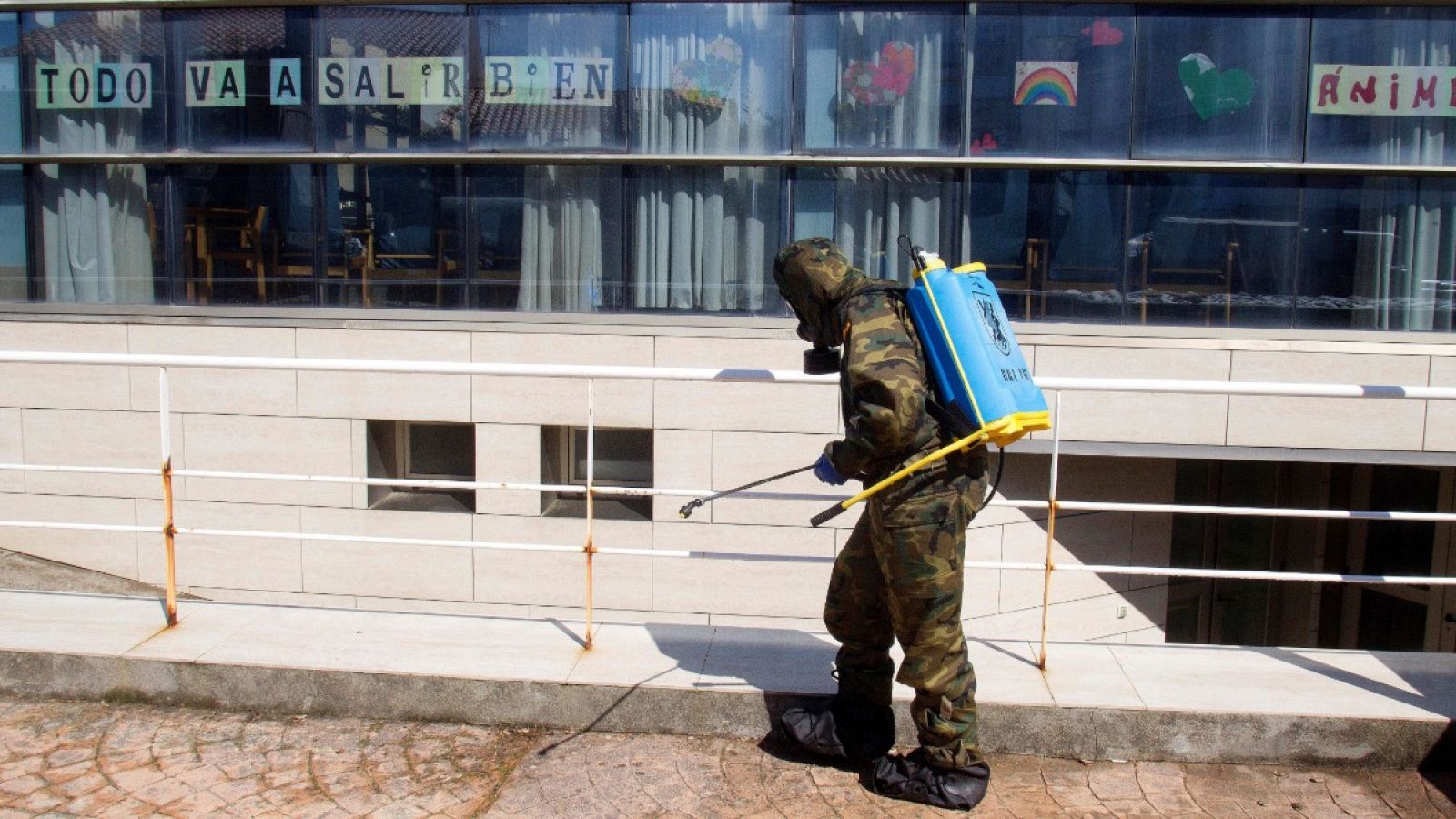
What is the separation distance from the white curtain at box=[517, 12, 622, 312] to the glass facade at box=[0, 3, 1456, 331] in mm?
22

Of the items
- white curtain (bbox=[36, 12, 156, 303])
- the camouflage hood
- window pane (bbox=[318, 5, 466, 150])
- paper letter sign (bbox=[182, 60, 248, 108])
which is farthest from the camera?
white curtain (bbox=[36, 12, 156, 303])

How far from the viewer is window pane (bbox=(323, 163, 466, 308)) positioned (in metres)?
9.54

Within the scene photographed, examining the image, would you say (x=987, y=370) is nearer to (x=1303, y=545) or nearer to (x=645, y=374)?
(x=645, y=374)

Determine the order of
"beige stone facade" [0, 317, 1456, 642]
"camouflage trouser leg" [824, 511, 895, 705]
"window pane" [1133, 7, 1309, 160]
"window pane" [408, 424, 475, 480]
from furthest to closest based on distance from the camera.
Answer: "window pane" [408, 424, 475, 480] < "window pane" [1133, 7, 1309, 160] < "beige stone facade" [0, 317, 1456, 642] < "camouflage trouser leg" [824, 511, 895, 705]

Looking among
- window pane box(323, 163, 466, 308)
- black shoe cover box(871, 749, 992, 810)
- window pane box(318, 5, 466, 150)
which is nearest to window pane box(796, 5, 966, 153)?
window pane box(318, 5, 466, 150)

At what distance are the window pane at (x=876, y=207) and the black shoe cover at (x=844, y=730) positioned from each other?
5.66 metres

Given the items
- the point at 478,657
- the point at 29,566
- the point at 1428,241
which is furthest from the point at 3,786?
the point at 1428,241

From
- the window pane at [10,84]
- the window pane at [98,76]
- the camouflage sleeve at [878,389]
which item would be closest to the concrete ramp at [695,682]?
the camouflage sleeve at [878,389]

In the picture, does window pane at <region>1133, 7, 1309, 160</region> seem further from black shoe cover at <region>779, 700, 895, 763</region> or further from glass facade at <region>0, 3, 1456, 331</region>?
black shoe cover at <region>779, 700, 895, 763</region>

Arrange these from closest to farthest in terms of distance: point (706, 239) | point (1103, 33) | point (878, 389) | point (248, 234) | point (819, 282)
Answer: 1. point (878, 389)
2. point (819, 282)
3. point (1103, 33)
4. point (706, 239)
5. point (248, 234)

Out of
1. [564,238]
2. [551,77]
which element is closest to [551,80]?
[551,77]

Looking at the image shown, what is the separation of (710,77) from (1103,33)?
298 cm

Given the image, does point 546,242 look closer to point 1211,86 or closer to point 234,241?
point 234,241

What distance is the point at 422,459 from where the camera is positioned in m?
9.66
